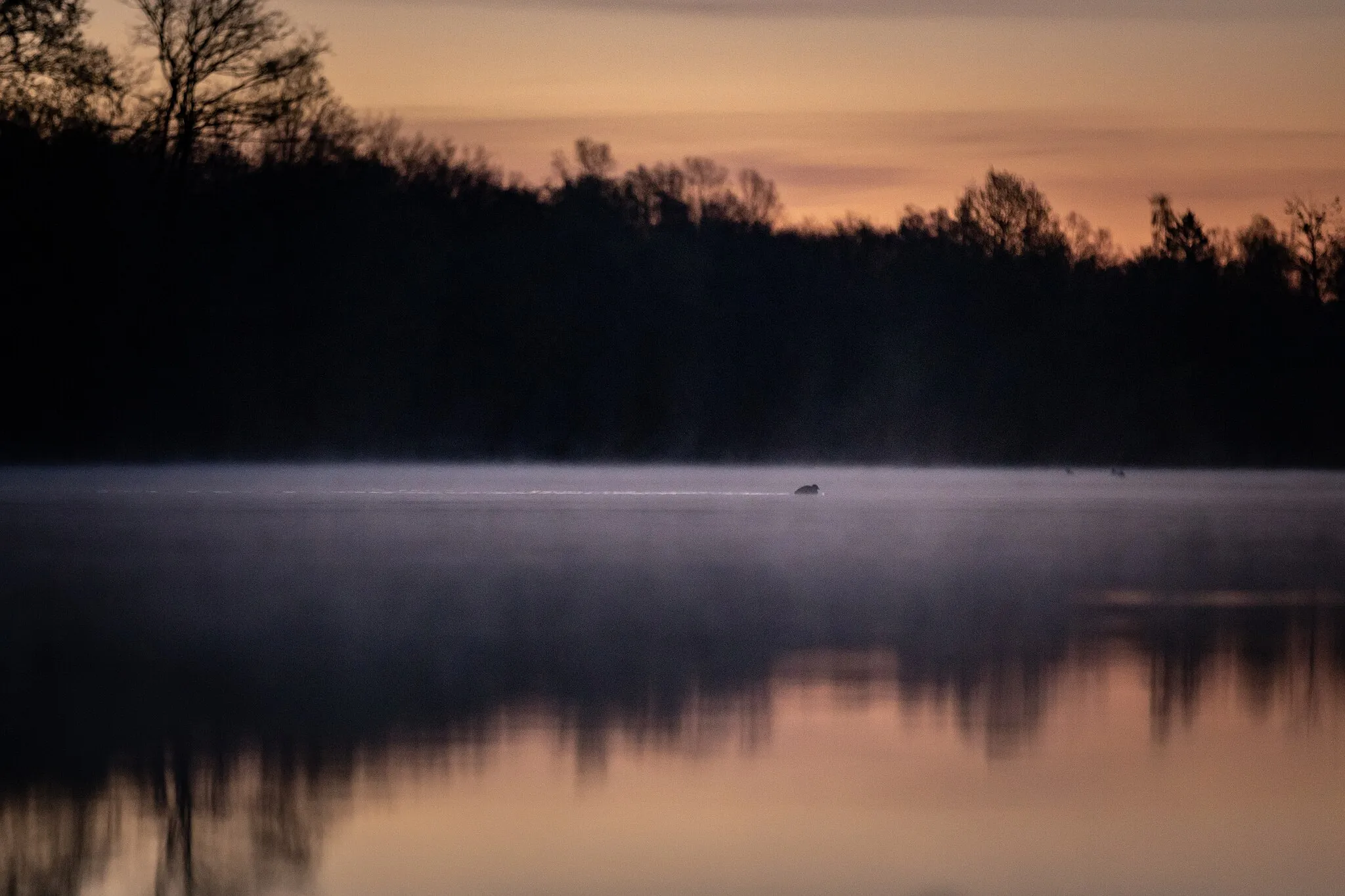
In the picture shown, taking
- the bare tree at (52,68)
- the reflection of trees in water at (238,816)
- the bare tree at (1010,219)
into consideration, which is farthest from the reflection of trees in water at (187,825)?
the bare tree at (1010,219)

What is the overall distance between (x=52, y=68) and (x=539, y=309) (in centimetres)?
2008

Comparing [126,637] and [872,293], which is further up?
[872,293]

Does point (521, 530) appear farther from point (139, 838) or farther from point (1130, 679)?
point (139, 838)

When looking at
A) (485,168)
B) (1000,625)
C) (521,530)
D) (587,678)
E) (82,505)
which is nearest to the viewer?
(587,678)

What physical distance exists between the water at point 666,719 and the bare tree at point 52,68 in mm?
12987

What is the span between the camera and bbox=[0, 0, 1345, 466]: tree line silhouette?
122ft

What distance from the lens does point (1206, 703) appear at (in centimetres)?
891

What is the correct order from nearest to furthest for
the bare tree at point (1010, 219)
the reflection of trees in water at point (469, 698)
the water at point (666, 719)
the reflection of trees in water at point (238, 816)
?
the reflection of trees in water at point (238, 816)
the water at point (666, 719)
the reflection of trees in water at point (469, 698)
the bare tree at point (1010, 219)

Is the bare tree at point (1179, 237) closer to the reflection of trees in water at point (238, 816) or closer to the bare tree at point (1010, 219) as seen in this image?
the bare tree at point (1010, 219)

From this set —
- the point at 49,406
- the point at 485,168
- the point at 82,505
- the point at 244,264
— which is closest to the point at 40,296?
the point at 49,406

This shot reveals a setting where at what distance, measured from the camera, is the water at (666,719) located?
5.83 m

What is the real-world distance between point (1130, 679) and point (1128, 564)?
782 cm

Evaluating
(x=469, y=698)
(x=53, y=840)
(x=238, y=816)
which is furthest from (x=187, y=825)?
(x=469, y=698)

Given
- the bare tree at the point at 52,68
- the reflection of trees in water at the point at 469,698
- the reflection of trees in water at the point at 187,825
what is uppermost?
the bare tree at the point at 52,68
